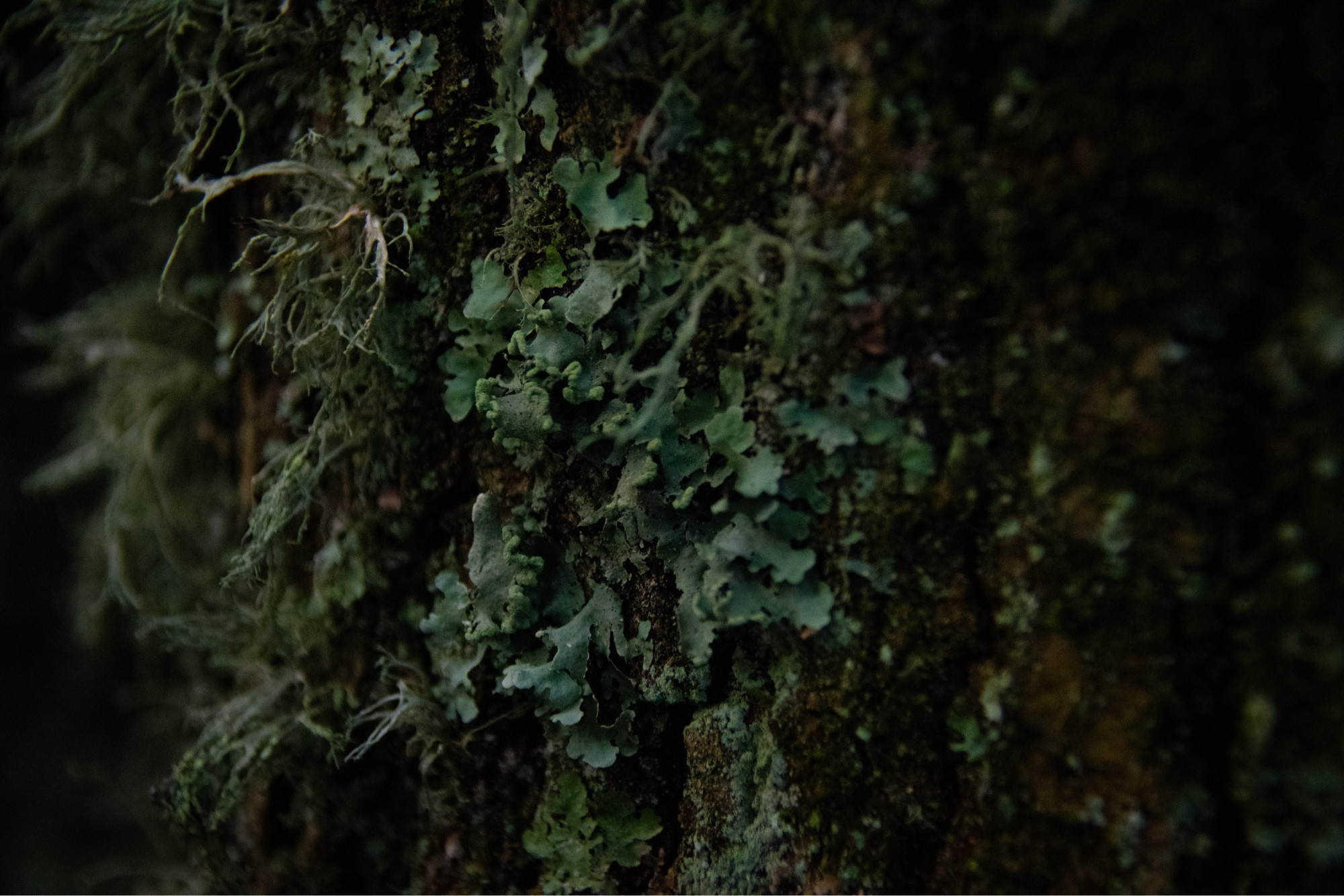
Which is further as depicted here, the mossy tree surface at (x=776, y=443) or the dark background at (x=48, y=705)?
the dark background at (x=48, y=705)

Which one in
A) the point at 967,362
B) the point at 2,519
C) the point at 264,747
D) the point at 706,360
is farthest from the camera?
the point at 2,519

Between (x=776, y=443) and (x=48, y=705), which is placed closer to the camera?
(x=776, y=443)

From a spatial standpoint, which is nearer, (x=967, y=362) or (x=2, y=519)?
(x=967, y=362)

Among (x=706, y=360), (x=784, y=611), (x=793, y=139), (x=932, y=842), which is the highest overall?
(x=793, y=139)

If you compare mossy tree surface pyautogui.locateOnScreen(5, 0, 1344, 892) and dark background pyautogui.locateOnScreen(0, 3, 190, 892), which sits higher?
mossy tree surface pyautogui.locateOnScreen(5, 0, 1344, 892)

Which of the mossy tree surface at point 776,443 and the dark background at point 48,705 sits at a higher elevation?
the mossy tree surface at point 776,443

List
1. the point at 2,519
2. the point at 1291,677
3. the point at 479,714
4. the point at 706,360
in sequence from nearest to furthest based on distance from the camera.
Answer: the point at 1291,677
the point at 706,360
the point at 479,714
the point at 2,519

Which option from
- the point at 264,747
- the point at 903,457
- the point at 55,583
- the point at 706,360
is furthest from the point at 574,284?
the point at 55,583

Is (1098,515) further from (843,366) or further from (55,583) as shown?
(55,583)
